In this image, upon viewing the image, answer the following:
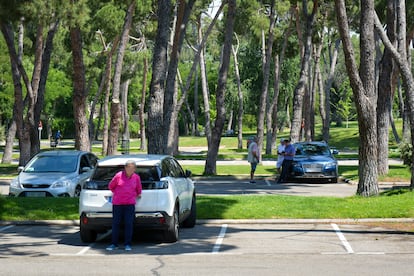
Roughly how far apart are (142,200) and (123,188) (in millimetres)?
574

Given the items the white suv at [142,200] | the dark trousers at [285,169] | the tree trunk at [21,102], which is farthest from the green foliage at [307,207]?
the tree trunk at [21,102]

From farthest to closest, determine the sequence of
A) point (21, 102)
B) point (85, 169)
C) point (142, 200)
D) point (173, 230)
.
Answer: point (21, 102)
point (85, 169)
point (173, 230)
point (142, 200)

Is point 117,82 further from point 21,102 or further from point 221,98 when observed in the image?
point 221,98

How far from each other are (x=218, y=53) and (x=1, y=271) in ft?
202

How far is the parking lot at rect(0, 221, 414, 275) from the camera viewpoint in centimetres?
1102

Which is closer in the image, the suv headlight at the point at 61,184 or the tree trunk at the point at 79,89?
the suv headlight at the point at 61,184

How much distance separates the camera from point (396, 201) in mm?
17438

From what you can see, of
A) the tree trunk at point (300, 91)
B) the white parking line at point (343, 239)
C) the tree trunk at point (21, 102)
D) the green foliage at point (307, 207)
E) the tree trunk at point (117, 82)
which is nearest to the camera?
the white parking line at point (343, 239)

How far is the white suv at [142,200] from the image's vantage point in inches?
518

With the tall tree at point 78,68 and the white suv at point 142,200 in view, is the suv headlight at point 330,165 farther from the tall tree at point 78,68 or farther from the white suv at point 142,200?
the white suv at point 142,200

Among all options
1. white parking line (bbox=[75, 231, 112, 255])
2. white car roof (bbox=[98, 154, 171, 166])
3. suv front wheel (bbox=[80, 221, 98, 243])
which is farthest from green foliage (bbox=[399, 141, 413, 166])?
suv front wheel (bbox=[80, 221, 98, 243])

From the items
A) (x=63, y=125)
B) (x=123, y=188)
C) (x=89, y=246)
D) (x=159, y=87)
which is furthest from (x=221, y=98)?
(x=63, y=125)

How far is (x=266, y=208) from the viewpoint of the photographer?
56.3ft

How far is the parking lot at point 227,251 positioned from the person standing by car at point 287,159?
36.6ft
